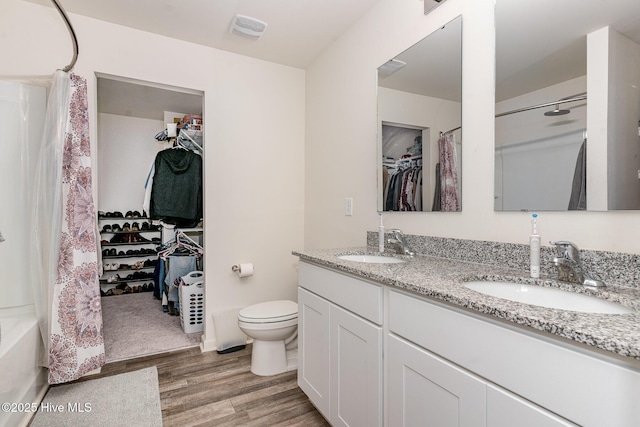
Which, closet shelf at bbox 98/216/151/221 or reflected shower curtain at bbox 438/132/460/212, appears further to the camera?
closet shelf at bbox 98/216/151/221

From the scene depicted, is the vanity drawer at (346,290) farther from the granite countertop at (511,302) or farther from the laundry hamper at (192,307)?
the laundry hamper at (192,307)

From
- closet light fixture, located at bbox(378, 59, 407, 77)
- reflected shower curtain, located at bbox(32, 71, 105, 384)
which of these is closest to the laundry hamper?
reflected shower curtain, located at bbox(32, 71, 105, 384)

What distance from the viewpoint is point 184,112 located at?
4.21 metres

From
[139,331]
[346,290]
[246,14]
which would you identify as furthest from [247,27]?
[139,331]

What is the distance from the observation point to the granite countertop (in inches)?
24.0

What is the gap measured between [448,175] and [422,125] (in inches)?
13.8

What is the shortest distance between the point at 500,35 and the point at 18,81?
9.10 ft

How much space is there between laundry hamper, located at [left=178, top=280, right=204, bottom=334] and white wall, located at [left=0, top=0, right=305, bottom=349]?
1.21 ft

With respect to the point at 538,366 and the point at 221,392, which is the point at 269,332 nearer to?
the point at 221,392

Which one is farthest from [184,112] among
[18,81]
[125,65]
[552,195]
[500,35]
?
[552,195]

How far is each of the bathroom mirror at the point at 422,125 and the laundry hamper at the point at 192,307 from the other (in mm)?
1894

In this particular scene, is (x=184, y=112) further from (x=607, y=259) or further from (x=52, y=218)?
(x=607, y=259)

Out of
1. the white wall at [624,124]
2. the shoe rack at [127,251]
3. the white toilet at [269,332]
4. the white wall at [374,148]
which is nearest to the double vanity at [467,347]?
the white wall at [374,148]

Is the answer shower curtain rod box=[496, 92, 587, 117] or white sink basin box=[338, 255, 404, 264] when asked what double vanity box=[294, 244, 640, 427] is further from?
shower curtain rod box=[496, 92, 587, 117]
